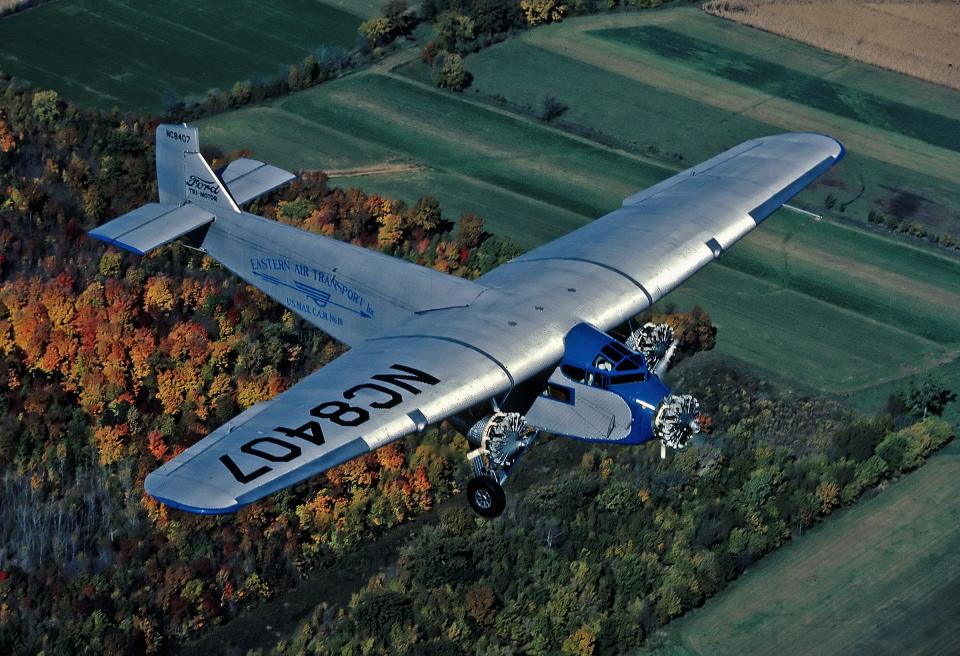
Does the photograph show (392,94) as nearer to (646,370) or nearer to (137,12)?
(137,12)

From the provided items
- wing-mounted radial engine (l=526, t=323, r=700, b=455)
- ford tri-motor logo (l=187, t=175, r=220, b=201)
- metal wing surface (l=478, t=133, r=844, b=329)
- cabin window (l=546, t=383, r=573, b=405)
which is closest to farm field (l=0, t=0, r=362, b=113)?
ford tri-motor logo (l=187, t=175, r=220, b=201)

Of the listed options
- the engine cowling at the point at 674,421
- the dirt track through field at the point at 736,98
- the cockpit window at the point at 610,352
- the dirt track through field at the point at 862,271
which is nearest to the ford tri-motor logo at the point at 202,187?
the cockpit window at the point at 610,352

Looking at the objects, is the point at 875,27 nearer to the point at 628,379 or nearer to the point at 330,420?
the point at 628,379

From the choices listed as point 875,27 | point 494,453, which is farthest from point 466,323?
point 875,27

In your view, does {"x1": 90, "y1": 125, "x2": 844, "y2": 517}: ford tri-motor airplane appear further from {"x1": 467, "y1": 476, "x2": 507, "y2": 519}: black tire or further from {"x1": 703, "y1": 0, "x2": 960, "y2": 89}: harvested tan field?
{"x1": 703, "y1": 0, "x2": 960, "y2": 89}: harvested tan field

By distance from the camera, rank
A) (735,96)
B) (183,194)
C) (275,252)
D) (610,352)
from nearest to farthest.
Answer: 1. (610,352)
2. (275,252)
3. (183,194)
4. (735,96)

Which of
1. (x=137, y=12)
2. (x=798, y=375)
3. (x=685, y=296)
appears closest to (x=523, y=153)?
(x=685, y=296)
